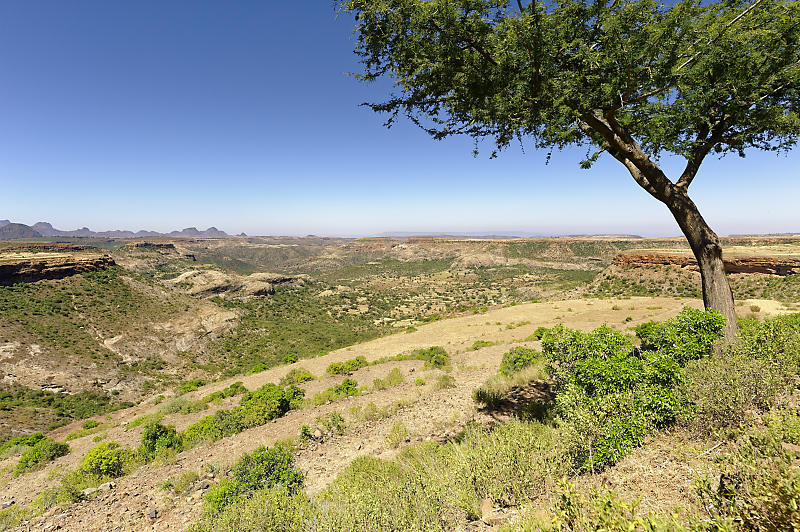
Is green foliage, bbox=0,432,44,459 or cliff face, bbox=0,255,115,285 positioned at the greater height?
cliff face, bbox=0,255,115,285

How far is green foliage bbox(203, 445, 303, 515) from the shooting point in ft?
16.7

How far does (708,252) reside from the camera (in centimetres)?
654

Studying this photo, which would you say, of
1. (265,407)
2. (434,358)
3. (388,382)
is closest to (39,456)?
(265,407)

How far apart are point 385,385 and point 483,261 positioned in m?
116

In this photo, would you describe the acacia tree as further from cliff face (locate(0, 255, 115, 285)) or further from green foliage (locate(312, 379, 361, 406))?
cliff face (locate(0, 255, 115, 285))

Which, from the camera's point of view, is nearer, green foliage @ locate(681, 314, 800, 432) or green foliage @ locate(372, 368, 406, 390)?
green foliage @ locate(681, 314, 800, 432)

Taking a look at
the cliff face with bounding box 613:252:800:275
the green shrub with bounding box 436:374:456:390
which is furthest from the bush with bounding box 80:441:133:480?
the cliff face with bounding box 613:252:800:275

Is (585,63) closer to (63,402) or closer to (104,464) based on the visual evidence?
(104,464)

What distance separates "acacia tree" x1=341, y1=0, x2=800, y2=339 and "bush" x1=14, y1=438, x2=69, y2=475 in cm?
1901

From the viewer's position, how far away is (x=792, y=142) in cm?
622

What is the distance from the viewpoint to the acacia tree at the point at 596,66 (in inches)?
183

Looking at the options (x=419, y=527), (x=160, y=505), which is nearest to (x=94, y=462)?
(x=160, y=505)

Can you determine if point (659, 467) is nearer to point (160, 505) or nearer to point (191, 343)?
point (160, 505)

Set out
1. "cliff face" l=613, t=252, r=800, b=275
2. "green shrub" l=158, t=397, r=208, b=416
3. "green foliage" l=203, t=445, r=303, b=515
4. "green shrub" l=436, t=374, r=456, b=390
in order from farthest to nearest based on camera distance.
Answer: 1. "cliff face" l=613, t=252, r=800, b=275
2. "green shrub" l=158, t=397, r=208, b=416
3. "green shrub" l=436, t=374, r=456, b=390
4. "green foliage" l=203, t=445, r=303, b=515
